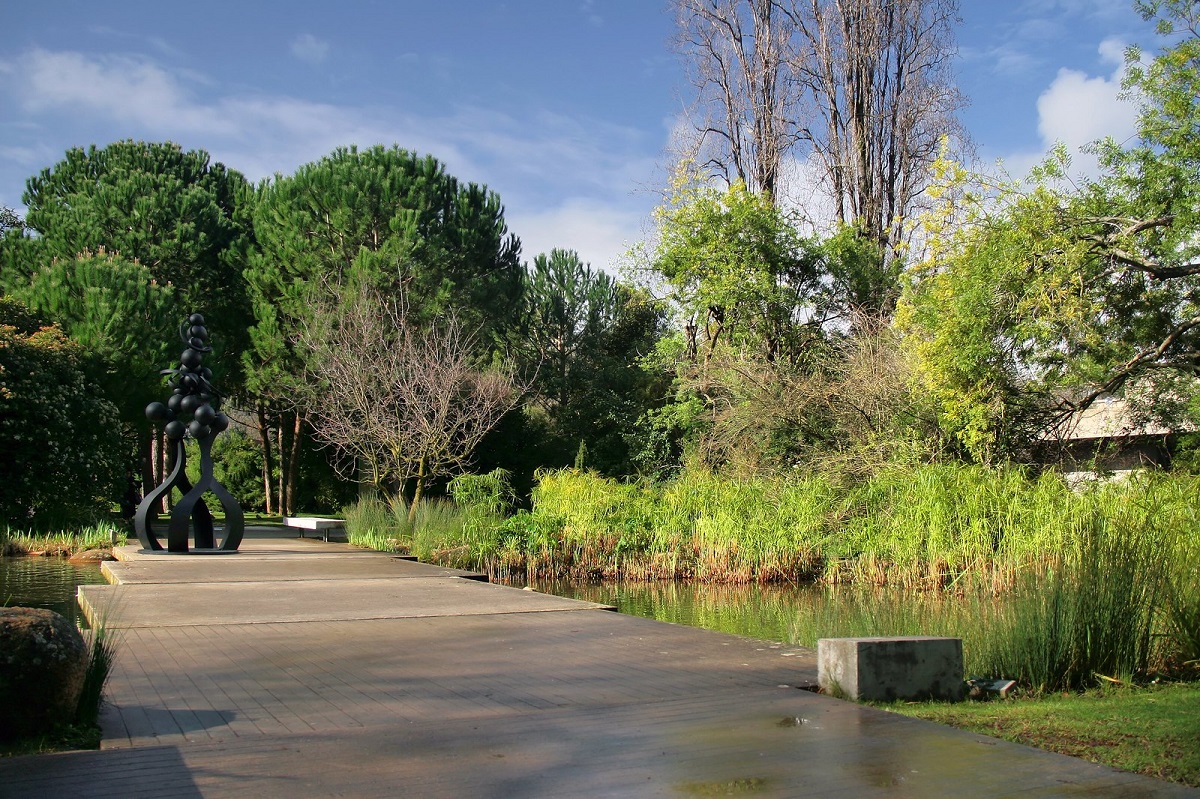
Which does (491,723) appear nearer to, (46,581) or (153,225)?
(46,581)

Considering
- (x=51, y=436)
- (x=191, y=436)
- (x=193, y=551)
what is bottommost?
(x=193, y=551)

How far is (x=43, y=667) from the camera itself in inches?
204

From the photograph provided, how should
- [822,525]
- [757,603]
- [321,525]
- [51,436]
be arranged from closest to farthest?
[757,603]
[822,525]
[51,436]
[321,525]

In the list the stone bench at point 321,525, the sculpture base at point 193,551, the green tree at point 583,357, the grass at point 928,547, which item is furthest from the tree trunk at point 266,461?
the sculpture base at point 193,551

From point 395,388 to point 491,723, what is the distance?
2125cm

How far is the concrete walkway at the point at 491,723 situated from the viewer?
4.46m

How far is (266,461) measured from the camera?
123ft

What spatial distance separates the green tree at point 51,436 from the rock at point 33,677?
17.3 metres

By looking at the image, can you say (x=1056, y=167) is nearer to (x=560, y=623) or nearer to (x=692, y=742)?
(x=560, y=623)

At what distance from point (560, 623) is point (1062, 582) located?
451 centimetres

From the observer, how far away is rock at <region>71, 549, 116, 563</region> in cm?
1838

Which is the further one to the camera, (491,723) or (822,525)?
(822,525)

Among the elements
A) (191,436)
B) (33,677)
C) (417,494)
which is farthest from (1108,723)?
(417,494)

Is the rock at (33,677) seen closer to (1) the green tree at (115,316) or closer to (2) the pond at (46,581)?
(2) the pond at (46,581)
